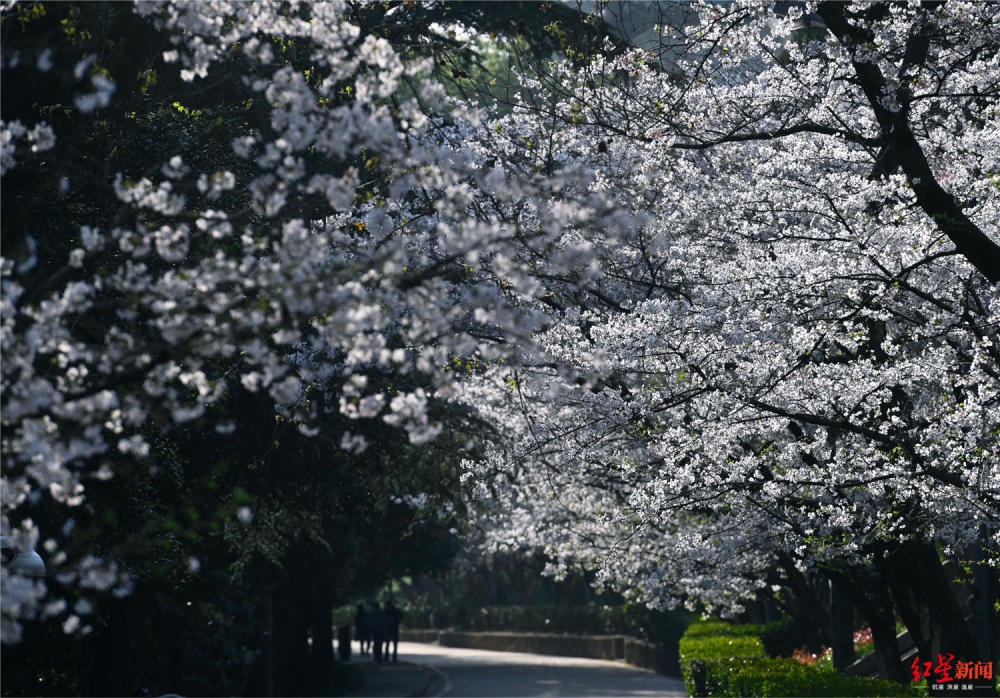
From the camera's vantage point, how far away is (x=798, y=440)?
12.9m

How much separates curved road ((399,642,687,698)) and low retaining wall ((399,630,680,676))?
387mm

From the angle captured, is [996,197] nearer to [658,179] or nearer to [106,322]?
[658,179]

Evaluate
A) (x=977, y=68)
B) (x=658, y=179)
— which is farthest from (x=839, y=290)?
(x=658, y=179)

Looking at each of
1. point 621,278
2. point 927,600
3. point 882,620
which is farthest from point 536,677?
point 621,278

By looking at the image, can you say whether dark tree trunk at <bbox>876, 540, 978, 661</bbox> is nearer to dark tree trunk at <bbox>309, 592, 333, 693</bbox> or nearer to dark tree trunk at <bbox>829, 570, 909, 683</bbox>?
dark tree trunk at <bbox>829, 570, 909, 683</bbox>

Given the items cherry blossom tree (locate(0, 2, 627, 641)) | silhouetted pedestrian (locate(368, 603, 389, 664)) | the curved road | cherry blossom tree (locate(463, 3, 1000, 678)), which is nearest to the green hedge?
cherry blossom tree (locate(463, 3, 1000, 678))

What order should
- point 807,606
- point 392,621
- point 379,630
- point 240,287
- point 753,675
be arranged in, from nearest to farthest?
point 240,287 → point 753,675 → point 807,606 → point 379,630 → point 392,621

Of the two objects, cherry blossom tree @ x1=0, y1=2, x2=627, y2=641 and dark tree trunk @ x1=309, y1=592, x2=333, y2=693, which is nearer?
cherry blossom tree @ x1=0, y1=2, x2=627, y2=641

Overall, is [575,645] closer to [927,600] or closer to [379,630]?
[379,630]

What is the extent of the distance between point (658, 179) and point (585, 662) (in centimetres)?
2926

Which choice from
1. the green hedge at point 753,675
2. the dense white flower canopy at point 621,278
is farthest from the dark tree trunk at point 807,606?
the dense white flower canopy at point 621,278

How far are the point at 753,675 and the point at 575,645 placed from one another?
30.4 m

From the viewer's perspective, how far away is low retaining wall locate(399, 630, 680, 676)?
114 feet

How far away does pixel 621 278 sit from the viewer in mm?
13648
